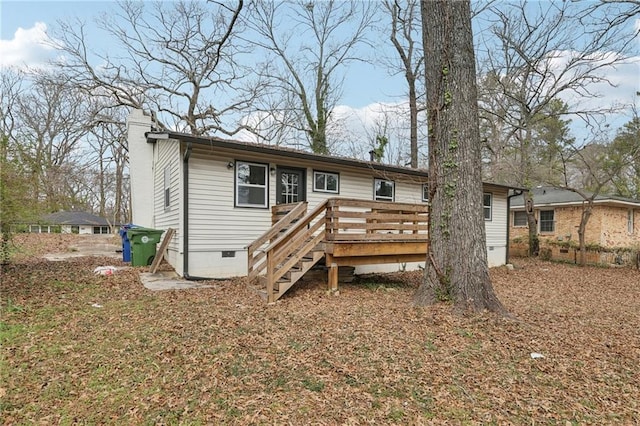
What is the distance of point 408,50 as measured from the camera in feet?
61.8

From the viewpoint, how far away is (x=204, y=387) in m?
2.92

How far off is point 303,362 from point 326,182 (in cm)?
666

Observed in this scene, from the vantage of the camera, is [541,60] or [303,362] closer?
[303,362]

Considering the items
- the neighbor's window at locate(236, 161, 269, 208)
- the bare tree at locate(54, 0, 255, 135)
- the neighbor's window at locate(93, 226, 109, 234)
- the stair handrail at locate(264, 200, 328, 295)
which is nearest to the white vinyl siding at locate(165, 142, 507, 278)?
the neighbor's window at locate(236, 161, 269, 208)

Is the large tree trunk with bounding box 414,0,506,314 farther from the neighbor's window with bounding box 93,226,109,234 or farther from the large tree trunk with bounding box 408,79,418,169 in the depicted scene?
the neighbor's window with bounding box 93,226,109,234

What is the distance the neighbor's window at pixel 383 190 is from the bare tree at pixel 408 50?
7992 millimetres

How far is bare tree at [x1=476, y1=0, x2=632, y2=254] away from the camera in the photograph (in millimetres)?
12188

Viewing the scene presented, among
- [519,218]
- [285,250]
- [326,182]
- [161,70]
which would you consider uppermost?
[161,70]

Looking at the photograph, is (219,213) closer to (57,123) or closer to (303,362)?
(303,362)

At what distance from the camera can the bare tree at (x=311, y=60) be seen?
67.5 feet

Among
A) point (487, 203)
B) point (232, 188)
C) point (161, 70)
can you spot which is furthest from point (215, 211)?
point (161, 70)

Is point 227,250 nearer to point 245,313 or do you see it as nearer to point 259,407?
point 245,313

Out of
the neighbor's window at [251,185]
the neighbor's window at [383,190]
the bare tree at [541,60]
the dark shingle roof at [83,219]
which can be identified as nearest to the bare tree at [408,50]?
the bare tree at [541,60]

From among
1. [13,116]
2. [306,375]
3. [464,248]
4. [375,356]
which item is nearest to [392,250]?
[464,248]
